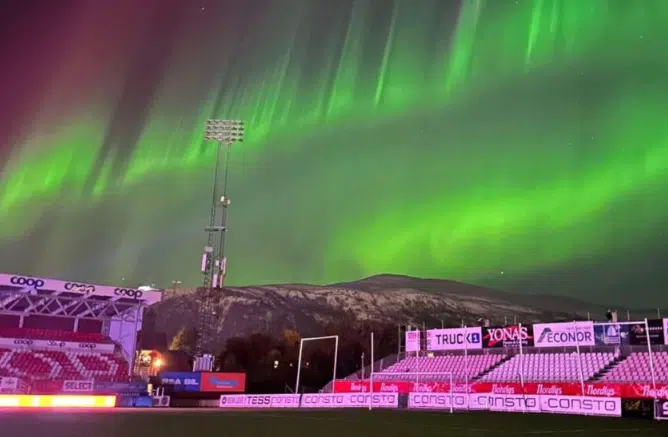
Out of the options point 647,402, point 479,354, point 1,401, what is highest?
point 479,354

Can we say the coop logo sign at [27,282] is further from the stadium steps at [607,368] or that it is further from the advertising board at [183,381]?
the stadium steps at [607,368]

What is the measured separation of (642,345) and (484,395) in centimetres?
1432

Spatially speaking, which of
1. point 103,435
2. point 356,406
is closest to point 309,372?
point 356,406

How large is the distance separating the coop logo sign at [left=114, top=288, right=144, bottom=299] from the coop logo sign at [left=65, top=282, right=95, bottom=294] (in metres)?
1.94

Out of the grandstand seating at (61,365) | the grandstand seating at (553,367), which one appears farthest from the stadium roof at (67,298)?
the grandstand seating at (553,367)

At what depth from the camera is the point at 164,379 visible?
46344 mm

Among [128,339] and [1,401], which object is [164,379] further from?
[1,401]

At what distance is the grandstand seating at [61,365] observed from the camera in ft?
144

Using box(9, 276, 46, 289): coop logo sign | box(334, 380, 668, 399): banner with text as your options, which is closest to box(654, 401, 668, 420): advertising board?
box(334, 380, 668, 399): banner with text

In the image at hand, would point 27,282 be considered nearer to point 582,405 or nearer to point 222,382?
point 222,382

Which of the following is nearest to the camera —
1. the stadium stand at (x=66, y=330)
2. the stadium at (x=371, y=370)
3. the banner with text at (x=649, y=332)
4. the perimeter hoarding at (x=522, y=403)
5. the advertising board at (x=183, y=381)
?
the perimeter hoarding at (x=522, y=403)

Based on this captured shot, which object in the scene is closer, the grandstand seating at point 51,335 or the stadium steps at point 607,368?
the stadium steps at point 607,368

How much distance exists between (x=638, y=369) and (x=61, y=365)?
142 ft

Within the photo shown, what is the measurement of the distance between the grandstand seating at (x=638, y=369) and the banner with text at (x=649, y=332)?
964mm
